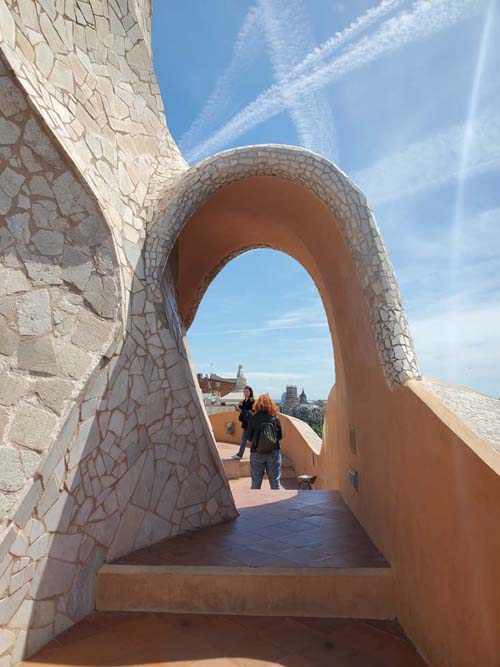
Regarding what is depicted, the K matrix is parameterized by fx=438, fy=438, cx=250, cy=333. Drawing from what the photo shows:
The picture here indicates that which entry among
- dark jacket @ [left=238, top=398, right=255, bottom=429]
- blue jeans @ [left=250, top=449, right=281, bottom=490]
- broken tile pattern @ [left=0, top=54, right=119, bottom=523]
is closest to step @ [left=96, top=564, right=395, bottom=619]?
broken tile pattern @ [left=0, top=54, right=119, bottom=523]

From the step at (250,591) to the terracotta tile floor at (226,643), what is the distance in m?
0.07

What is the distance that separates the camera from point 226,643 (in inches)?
103

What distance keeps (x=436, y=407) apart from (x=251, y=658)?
176 centimetres

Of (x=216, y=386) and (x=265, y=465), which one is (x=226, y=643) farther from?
(x=216, y=386)

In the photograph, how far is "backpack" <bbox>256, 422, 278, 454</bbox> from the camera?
569cm

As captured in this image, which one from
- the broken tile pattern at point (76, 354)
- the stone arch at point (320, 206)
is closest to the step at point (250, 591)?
the broken tile pattern at point (76, 354)

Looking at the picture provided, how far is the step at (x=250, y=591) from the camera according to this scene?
296 cm

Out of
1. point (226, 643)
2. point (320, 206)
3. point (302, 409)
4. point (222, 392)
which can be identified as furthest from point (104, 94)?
point (302, 409)

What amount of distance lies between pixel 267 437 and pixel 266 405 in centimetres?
42

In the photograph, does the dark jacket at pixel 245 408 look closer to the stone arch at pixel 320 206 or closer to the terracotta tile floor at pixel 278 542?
the terracotta tile floor at pixel 278 542

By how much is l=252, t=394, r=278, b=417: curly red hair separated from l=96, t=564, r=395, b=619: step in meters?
2.80

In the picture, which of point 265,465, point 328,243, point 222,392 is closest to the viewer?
point 328,243

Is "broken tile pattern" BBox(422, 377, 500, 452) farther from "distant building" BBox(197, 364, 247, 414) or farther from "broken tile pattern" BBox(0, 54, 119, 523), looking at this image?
"distant building" BBox(197, 364, 247, 414)

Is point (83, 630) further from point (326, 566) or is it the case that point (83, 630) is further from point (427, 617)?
point (427, 617)
